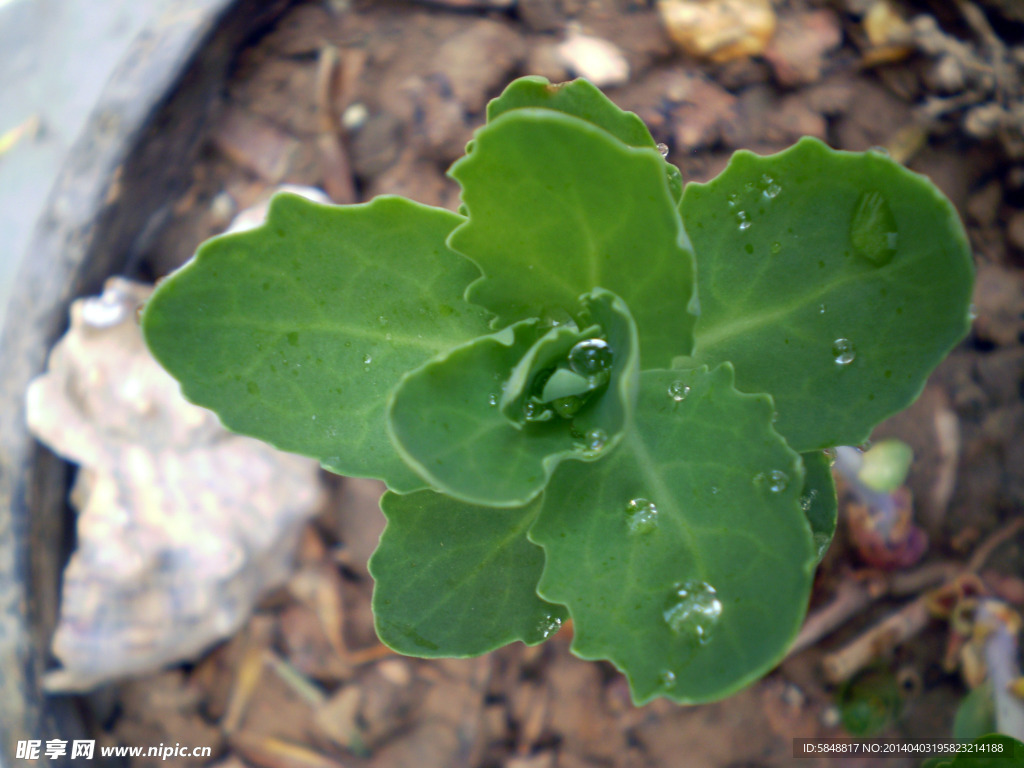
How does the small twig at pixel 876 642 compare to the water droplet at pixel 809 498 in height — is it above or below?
below

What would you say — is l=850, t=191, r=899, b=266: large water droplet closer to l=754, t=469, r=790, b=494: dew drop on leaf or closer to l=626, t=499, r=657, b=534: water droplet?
l=754, t=469, r=790, b=494: dew drop on leaf

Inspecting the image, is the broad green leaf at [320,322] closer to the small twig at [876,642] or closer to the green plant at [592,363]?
the green plant at [592,363]

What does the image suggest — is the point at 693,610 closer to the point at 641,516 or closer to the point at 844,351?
the point at 641,516

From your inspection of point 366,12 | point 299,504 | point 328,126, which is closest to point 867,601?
point 299,504

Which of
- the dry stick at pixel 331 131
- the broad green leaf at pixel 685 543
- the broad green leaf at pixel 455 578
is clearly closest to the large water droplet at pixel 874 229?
the broad green leaf at pixel 685 543

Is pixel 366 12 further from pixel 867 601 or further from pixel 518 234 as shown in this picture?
pixel 867 601

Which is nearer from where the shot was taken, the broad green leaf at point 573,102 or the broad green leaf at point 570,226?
the broad green leaf at point 570,226
